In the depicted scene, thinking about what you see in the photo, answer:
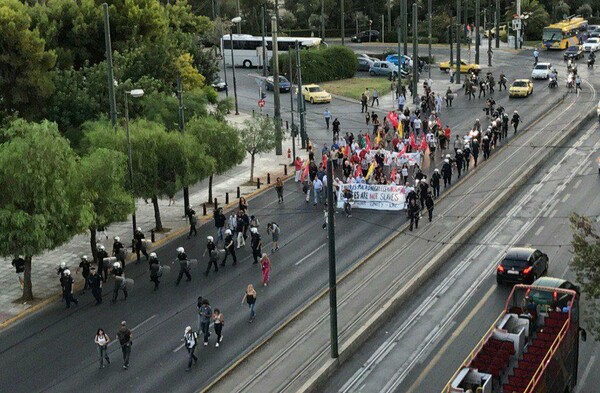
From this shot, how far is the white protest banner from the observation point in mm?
41938

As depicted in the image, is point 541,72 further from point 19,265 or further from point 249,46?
point 19,265

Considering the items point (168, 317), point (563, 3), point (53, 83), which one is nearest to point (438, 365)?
point (168, 317)

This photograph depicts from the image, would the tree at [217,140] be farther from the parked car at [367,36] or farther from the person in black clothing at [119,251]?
the parked car at [367,36]

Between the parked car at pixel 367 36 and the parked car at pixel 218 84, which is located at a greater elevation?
the parked car at pixel 367 36

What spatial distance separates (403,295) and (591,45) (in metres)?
65.9

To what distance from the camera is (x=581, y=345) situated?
27.8 meters

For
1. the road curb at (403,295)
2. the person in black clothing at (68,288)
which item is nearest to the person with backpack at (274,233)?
the road curb at (403,295)

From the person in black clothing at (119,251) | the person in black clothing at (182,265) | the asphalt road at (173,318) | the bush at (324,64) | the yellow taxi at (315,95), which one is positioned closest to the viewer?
the asphalt road at (173,318)

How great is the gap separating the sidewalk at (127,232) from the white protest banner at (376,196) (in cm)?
569

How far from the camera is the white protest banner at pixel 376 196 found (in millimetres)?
41938

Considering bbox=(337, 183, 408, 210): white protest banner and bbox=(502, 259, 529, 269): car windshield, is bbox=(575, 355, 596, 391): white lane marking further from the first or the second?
bbox=(337, 183, 408, 210): white protest banner

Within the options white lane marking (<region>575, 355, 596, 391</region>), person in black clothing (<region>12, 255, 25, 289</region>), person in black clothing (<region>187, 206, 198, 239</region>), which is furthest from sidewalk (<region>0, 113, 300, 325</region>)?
white lane marking (<region>575, 355, 596, 391</region>)

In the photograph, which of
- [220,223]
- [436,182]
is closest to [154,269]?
[220,223]

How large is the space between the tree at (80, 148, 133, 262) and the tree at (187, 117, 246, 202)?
7.74 meters
